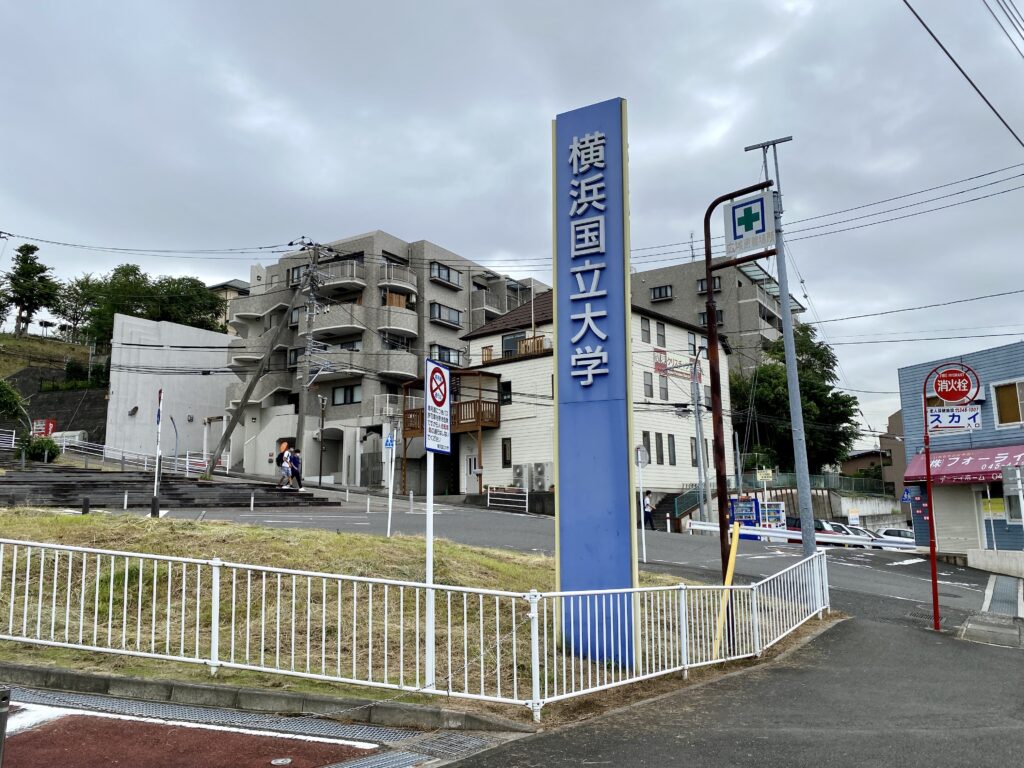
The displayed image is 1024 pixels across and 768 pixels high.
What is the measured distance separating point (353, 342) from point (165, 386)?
12.6 metres

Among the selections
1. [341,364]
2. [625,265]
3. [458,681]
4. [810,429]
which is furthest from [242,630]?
[810,429]

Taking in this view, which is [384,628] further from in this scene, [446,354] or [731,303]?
[731,303]

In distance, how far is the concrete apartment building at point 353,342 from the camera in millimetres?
45000

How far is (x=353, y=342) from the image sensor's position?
1871 inches

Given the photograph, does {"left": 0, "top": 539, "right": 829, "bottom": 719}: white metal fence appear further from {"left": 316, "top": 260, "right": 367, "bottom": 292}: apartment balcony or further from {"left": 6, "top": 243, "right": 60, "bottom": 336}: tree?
{"left": 6, "top": 243, "right": 60, "bottom": 336}: tree

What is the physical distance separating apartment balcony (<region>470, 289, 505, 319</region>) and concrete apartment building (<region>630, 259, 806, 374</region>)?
1152 centimetres

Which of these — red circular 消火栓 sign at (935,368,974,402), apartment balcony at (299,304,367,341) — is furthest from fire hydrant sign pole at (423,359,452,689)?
apartment balcony at (299,304,367,341)

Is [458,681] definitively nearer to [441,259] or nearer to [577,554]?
[577,554]

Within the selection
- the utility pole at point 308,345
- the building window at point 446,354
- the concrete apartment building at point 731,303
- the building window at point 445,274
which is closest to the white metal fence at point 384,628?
the utility pole at point 308,345

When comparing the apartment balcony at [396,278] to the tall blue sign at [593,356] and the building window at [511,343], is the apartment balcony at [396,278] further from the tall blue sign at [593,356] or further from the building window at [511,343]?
the tall blue sign at [593,356]

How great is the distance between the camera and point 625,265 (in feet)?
29.3

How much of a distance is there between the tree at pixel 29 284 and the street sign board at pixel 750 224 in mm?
62714

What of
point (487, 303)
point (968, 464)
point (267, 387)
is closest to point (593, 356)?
point (968, 464)

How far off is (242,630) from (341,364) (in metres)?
37.9
